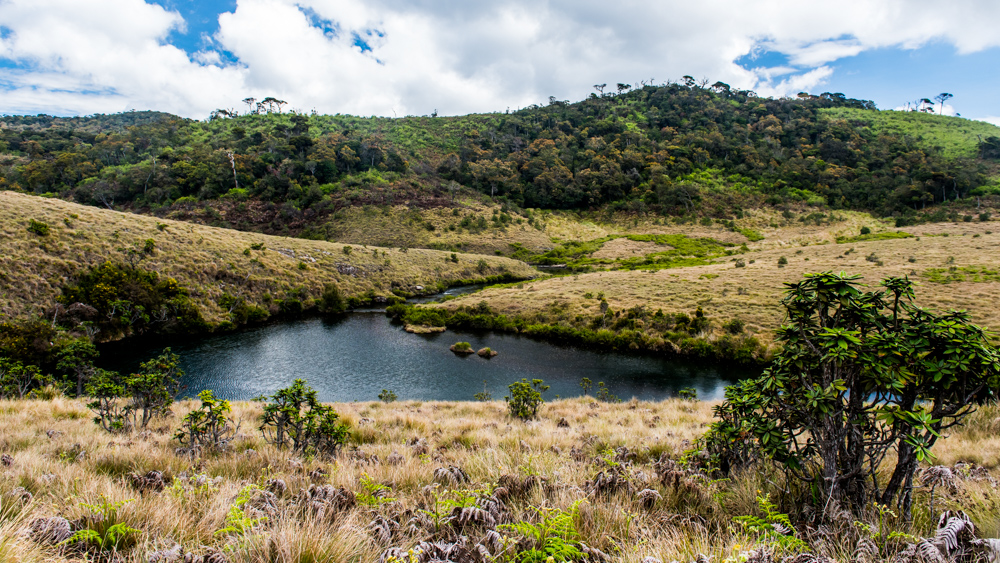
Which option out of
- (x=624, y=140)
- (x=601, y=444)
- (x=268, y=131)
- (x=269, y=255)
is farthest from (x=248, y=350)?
(x=624, y=140)

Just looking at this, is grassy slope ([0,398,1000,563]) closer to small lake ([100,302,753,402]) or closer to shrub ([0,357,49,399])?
shrub ([0,357,49,399])

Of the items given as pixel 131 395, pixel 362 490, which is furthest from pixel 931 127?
pixel 131 395

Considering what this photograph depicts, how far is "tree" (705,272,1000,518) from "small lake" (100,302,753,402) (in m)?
18.7

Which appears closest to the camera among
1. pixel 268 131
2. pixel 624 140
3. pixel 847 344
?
pixel 847 344

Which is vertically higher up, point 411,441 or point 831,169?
point 831,169

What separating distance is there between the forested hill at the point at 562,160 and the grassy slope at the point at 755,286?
151 feet

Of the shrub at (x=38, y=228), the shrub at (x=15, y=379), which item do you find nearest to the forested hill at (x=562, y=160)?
the shrub at (x=38, y=228)

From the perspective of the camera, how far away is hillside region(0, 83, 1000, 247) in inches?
3093

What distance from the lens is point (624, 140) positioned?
12719cm

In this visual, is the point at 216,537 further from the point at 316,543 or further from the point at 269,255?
the point at 269,255

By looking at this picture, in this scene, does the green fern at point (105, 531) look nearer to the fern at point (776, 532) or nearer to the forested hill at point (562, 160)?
the fern at point (776, 532)

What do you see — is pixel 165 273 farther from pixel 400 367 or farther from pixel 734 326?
pixel 734 326

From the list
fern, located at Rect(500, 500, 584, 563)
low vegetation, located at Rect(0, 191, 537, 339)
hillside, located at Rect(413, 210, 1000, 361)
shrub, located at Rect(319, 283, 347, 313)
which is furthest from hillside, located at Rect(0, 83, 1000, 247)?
fern, located at Rect(500, 500, 584, 563)

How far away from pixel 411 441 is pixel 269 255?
138 ft
